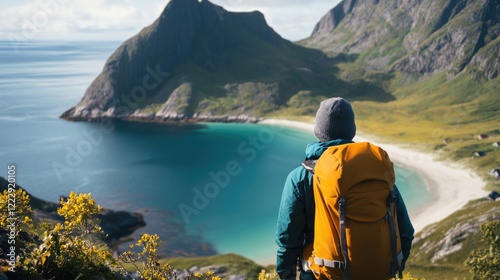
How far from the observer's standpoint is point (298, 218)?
6.42 m

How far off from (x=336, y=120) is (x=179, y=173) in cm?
11300

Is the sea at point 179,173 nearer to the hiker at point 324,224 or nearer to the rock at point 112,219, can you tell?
the rock at point 112,219

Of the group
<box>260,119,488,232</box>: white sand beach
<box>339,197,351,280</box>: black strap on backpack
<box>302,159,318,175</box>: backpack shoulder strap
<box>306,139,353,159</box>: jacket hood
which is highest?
<box>306,139,353,159</box>: jacket hood

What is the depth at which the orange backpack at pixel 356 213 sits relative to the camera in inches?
221

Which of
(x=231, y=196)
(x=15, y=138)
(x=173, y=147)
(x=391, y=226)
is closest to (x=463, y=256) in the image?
(x=231, y=196)

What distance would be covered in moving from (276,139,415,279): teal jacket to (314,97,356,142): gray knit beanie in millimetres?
239

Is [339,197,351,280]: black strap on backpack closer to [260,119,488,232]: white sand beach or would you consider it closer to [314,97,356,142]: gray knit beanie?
[314,97,356,142]: gray knit beanie

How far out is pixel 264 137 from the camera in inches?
6585

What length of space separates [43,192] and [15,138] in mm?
78704

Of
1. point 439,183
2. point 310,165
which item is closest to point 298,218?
point 310,165

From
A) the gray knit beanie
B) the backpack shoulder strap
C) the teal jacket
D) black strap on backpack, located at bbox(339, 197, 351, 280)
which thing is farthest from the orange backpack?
the gray knit beanie

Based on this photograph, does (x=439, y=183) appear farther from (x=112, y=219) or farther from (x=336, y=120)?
(x=336, y=120)

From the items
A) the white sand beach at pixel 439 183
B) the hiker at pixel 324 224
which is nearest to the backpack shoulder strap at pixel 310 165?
the hiker at pixel 324 224

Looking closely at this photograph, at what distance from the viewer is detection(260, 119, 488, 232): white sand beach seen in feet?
267
